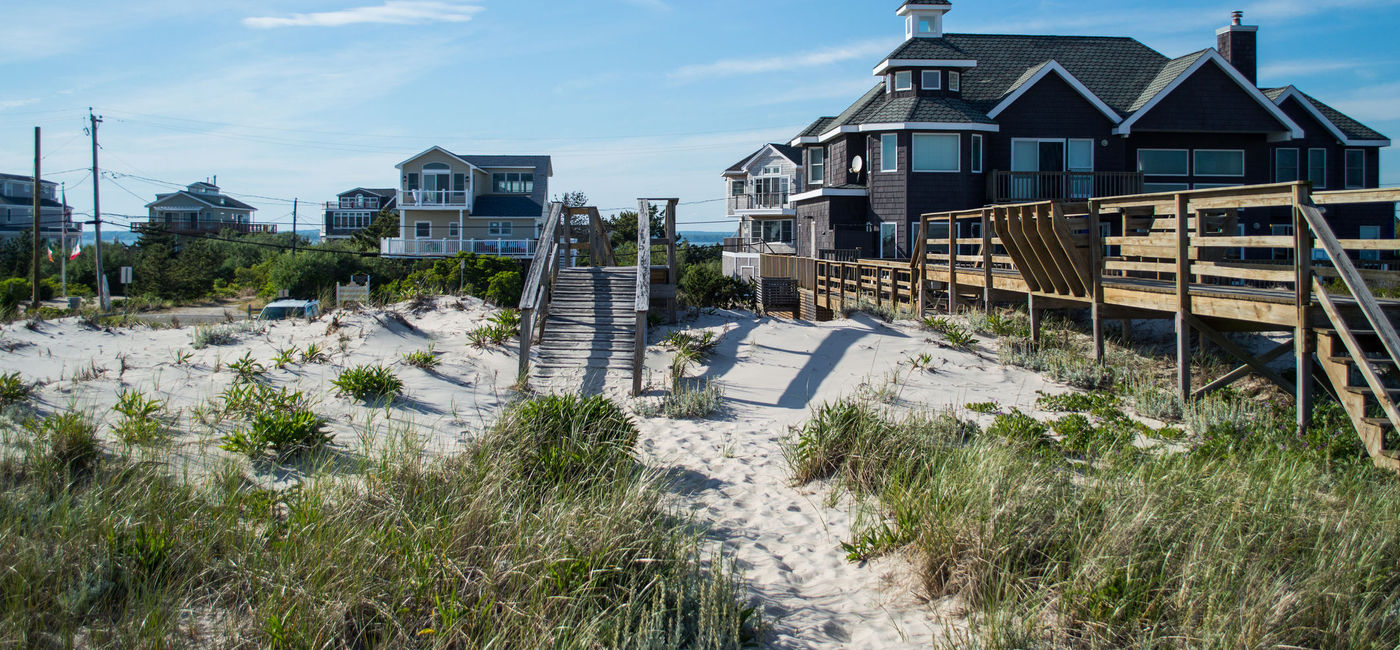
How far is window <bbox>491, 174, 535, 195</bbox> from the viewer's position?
56594 mm

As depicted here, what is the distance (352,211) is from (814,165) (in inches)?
2397

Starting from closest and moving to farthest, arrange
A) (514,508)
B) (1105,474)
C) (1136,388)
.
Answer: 1. (514,508)
2. (1105,474)
3. (1136,388)

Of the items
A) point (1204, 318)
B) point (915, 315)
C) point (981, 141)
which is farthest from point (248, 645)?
point (981, 141)

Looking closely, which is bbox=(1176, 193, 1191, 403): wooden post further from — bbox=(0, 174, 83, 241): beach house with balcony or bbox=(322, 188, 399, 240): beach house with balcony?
bbox=(0, 174, 83, 241): beach house with balcony

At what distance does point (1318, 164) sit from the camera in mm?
31219

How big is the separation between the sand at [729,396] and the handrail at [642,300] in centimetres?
42

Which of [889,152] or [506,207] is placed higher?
[506,207]

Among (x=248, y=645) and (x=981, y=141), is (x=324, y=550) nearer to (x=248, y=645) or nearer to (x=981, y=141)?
(x=248, y=645)

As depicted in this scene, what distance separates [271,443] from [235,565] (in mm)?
2693

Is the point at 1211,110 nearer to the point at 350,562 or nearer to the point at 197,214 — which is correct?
the point at 350,562

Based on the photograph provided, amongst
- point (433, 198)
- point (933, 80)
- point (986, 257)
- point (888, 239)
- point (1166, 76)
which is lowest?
point (986, 257)

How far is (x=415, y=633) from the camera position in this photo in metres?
4.06

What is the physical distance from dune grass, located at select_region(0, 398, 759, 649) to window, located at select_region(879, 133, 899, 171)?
2520 cm

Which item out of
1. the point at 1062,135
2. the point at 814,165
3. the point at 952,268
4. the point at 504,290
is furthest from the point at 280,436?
the point at 814,165
